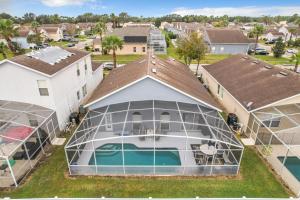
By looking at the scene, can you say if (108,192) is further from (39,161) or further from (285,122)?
(285,122)

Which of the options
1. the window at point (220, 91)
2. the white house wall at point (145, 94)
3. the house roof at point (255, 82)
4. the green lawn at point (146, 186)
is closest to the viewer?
the green lawn at point (146, 186)

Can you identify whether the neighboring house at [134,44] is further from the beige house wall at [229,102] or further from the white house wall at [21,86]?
the white house wall at [21,86]

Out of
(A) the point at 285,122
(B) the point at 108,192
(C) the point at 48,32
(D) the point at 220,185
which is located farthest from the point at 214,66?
(C) the point at 48,32

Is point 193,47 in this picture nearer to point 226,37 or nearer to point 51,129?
point 51,129

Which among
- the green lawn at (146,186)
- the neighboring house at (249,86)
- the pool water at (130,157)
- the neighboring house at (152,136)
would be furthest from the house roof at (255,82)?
the pool water at (130,157)

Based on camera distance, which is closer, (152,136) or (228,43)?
(152,136)

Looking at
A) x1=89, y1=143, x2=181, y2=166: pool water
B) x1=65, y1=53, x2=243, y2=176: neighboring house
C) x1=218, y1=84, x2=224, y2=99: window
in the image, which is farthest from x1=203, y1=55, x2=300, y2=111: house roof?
x1=89, y1=143, x2=181, y2=166: pool water

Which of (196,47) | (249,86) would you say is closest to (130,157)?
(249,86)
